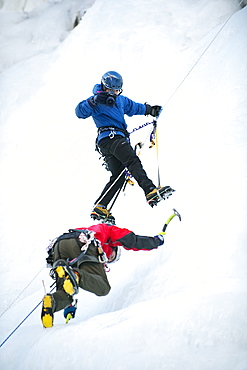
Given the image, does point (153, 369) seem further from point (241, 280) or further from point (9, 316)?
point (9, 316)

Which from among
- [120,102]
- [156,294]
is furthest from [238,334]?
[120,102]

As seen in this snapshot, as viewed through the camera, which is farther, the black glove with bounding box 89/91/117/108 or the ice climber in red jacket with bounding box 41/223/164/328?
the black glove with bounding box 89/91/117/108

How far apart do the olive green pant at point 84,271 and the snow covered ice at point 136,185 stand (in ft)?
0.58

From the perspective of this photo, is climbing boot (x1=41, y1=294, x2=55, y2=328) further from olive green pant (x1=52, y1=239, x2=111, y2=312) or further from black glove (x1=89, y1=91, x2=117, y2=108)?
black glove (x1=89, y1=91, x2=117, y2=108)

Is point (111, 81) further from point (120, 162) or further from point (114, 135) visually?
point (120, 162)

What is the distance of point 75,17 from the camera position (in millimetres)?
9188

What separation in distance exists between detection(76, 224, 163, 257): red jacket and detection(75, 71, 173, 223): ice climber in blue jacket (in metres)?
0.54

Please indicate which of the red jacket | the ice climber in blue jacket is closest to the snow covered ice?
the red jacket

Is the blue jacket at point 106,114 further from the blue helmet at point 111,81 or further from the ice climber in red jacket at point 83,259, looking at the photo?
the ice climber in red jacket at point 83,259

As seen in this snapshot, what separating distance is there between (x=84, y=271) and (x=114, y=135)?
1.64 metres

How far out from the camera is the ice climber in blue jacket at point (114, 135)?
3.37m

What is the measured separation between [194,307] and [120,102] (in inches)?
92.2

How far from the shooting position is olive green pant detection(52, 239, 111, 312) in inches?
90.6

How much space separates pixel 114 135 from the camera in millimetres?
3631
